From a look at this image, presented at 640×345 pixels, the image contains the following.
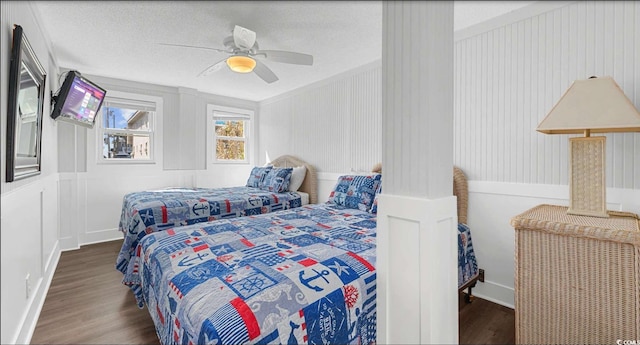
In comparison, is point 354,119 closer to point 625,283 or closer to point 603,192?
point 603,192

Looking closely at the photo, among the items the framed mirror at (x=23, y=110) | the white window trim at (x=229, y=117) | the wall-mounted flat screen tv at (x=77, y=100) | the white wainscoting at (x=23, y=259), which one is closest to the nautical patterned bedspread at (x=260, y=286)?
the white wainscoting at (x=23, y=259)

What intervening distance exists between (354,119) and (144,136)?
3314mm

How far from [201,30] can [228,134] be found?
9.79 ft

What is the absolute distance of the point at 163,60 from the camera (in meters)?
3.47

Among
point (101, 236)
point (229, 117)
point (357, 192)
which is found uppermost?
point (229, 117)

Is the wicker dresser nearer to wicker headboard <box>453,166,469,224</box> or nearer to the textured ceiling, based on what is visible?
wicker headboard <box>453,166,469,224</box>

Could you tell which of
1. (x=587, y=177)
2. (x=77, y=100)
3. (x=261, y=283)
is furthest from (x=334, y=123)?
(x=261, y=283)

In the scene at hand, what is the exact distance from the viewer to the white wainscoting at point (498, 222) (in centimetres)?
228

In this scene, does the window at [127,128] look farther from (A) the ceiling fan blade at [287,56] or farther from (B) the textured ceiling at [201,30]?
(A) the ceiling fan blade at [287,56]

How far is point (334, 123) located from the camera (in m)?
4.05

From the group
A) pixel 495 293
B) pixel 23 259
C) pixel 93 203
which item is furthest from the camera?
pixel 93 203

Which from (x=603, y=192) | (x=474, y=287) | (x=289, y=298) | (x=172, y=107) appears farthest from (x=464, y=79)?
(x=172, y=107)

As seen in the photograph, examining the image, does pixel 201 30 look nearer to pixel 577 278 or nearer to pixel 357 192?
pixel 357 192

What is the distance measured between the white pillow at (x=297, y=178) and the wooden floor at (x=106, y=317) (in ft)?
7.29
